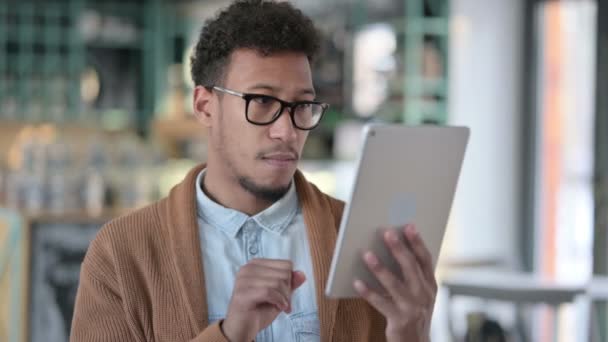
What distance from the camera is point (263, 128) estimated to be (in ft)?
Result: 4.44

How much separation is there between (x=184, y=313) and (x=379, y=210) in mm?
342

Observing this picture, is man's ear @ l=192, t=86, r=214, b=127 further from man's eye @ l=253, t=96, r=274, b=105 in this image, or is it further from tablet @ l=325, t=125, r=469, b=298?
tablet @ l=325, t=125, r=469, b=298

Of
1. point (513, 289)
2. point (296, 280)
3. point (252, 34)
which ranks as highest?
point (252, 34)

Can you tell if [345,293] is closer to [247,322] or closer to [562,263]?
[247,322]

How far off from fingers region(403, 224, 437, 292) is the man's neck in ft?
0.97

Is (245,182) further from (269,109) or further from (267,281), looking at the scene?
(267,281)

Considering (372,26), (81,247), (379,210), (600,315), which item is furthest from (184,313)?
(372,26)

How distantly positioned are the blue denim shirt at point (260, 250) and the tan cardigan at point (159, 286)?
0.08ft

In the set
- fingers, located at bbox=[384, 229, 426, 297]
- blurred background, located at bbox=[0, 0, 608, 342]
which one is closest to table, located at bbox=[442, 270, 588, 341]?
blurred background, located at bbox=[0, 0, 608, 342]

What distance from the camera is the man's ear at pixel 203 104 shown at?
1.47 m

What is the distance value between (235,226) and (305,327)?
0.63 feet

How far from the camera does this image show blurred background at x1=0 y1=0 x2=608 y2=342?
3.68m

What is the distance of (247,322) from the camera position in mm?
1228

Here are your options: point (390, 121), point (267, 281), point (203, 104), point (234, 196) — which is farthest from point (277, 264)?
point (390, 121)
